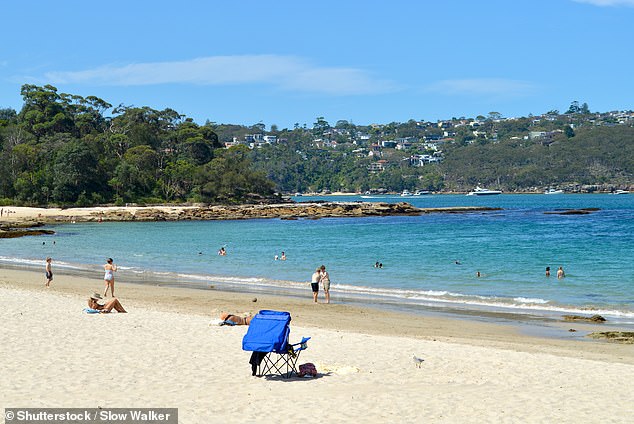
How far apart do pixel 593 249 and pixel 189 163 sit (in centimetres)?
8431

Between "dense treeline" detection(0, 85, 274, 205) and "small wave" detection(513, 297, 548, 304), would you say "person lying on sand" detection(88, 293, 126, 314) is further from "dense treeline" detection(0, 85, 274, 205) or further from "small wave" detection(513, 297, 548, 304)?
"dense treeline" detection(0, 85, 274, 205)

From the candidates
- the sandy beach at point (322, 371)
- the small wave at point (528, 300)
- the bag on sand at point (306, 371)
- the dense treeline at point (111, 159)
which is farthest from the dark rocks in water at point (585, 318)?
the dense treeline at point (111, 159)

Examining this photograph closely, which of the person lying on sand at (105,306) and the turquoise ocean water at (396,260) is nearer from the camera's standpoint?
the person lying on sand at (105,306)

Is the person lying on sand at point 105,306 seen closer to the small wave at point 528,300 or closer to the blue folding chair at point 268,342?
the blue folding chair at point 268,342

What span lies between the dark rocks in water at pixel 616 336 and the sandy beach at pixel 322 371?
65cm

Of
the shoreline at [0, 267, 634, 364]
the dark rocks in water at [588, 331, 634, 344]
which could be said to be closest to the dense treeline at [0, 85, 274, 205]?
the shoreline at [0, 267, 634, 364]

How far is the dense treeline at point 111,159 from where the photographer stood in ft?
318

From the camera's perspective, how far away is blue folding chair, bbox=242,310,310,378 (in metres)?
10.9

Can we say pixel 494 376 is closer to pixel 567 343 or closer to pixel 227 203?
pixel 567 343

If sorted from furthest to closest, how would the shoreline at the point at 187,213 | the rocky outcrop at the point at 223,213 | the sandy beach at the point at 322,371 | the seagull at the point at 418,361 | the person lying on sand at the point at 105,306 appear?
the rocky outcrop at the point at 223,213, the shoreline at the point at 187,213, the person lying on sand at the point at 105,306, the seagull at the point at 418,361, the sandy beach at the point at 322,371

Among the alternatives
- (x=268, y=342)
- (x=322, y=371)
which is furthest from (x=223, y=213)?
(x=268, y=342)

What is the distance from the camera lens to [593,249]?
42.7m

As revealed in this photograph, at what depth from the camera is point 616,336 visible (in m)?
16.1

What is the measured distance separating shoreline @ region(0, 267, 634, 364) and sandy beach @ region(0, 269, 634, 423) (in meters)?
0.14
